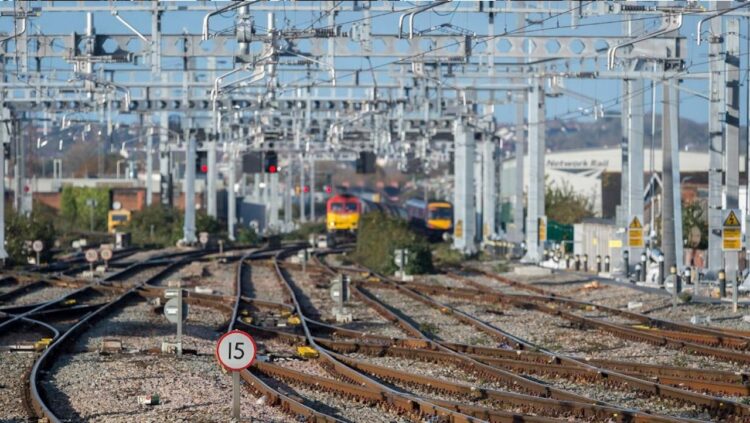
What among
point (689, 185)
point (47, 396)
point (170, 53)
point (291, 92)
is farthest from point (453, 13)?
point (689, 185)

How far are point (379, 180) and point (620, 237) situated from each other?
6021 inches

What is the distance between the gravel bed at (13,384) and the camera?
421 inches

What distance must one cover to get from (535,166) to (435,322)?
570 inches

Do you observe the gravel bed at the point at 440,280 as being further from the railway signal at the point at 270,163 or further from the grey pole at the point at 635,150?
the railway signal at the point at 270,163

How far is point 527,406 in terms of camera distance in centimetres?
1057

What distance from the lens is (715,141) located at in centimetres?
2484

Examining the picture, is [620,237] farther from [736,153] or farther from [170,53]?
[170,53]

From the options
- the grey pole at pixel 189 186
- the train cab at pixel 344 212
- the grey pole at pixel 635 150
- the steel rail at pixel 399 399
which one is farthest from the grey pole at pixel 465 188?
the steel rail at pixel 399 399

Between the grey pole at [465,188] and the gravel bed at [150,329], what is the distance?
1873cm

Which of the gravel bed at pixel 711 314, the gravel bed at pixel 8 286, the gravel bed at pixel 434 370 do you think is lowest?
the gravel bed at pixel 8 286

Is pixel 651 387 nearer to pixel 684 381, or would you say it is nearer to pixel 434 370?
pixel 684 381

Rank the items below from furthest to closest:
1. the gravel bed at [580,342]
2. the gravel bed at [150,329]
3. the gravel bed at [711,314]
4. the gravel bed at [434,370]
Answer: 1. the gravel bed at [711,314]
2. the gravel bed at [150,329]
3. the gravel bed at [580,342]
4. the gravel bed at [434,370]

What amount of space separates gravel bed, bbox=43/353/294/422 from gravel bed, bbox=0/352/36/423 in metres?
0.29

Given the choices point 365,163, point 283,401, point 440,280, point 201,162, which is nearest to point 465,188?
point 440,280
